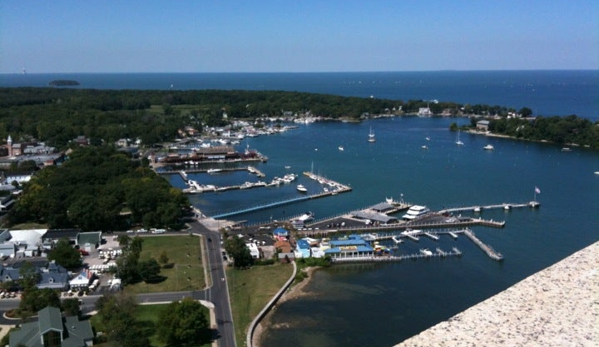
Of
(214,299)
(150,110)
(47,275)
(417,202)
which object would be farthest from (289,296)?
(150,110)

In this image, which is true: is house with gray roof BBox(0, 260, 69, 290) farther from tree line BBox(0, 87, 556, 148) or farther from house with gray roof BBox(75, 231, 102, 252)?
tree line BBox(0, 87, 556, 148)

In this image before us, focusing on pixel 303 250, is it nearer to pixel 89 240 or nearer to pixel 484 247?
pixel 484 247

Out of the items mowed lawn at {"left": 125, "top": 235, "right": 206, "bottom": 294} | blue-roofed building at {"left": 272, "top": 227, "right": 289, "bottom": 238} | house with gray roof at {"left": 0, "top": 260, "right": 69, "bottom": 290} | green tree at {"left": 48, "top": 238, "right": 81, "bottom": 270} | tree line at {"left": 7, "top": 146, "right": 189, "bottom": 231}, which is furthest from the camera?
tree line at {"left": 7, "top": 146, "right": 189, "bottom": 231}

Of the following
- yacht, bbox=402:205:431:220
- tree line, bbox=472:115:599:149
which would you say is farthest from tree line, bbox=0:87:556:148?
yacht, bbox=402:205:431:220

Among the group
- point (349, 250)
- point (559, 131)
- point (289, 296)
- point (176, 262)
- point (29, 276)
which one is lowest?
Answer: point (289, 296)

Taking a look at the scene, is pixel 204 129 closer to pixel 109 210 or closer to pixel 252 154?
pixel 252 154

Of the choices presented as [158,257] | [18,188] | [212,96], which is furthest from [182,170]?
[212,96]
